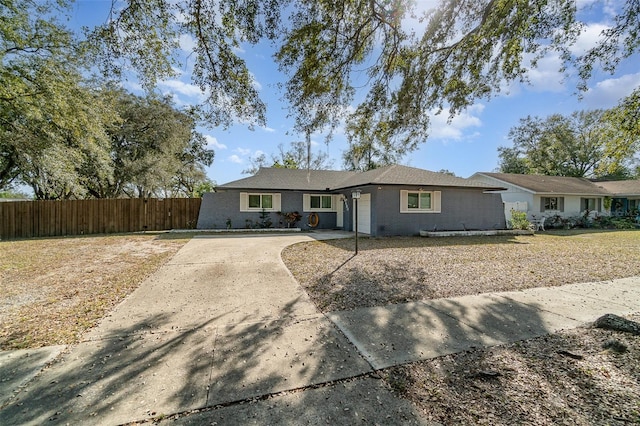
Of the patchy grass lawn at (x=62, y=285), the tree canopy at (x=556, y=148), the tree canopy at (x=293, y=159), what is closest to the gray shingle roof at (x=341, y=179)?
the patchy grass lawn at (x=62, y=285)

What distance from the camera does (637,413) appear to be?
204 centimetres

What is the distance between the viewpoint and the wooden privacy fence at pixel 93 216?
12727 mm

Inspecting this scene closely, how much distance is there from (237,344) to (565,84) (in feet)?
27.2

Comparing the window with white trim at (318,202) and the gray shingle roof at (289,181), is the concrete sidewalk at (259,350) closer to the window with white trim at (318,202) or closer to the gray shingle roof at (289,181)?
the gray shingle roof at (289,181)

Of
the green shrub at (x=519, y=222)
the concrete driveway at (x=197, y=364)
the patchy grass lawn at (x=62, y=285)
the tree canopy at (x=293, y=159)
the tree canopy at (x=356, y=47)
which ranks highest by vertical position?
the tree canopy at (x=293, y=159)

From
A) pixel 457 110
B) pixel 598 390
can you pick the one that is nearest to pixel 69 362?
pixel 598 390

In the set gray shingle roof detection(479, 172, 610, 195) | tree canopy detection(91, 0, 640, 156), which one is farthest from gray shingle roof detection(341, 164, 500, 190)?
gray shingle roof detection(479, 172, 610, 195)

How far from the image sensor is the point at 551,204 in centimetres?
1908

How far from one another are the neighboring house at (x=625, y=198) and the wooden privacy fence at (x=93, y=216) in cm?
2979

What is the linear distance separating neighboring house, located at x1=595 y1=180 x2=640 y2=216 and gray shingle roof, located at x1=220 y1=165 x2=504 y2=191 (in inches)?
590

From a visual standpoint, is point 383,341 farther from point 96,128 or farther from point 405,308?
point 96,128

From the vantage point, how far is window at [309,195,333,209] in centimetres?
1606

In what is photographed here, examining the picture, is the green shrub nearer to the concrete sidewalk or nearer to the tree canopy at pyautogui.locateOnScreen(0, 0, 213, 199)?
the concrete sidewalk

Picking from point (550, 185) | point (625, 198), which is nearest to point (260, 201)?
point (550, 185)
